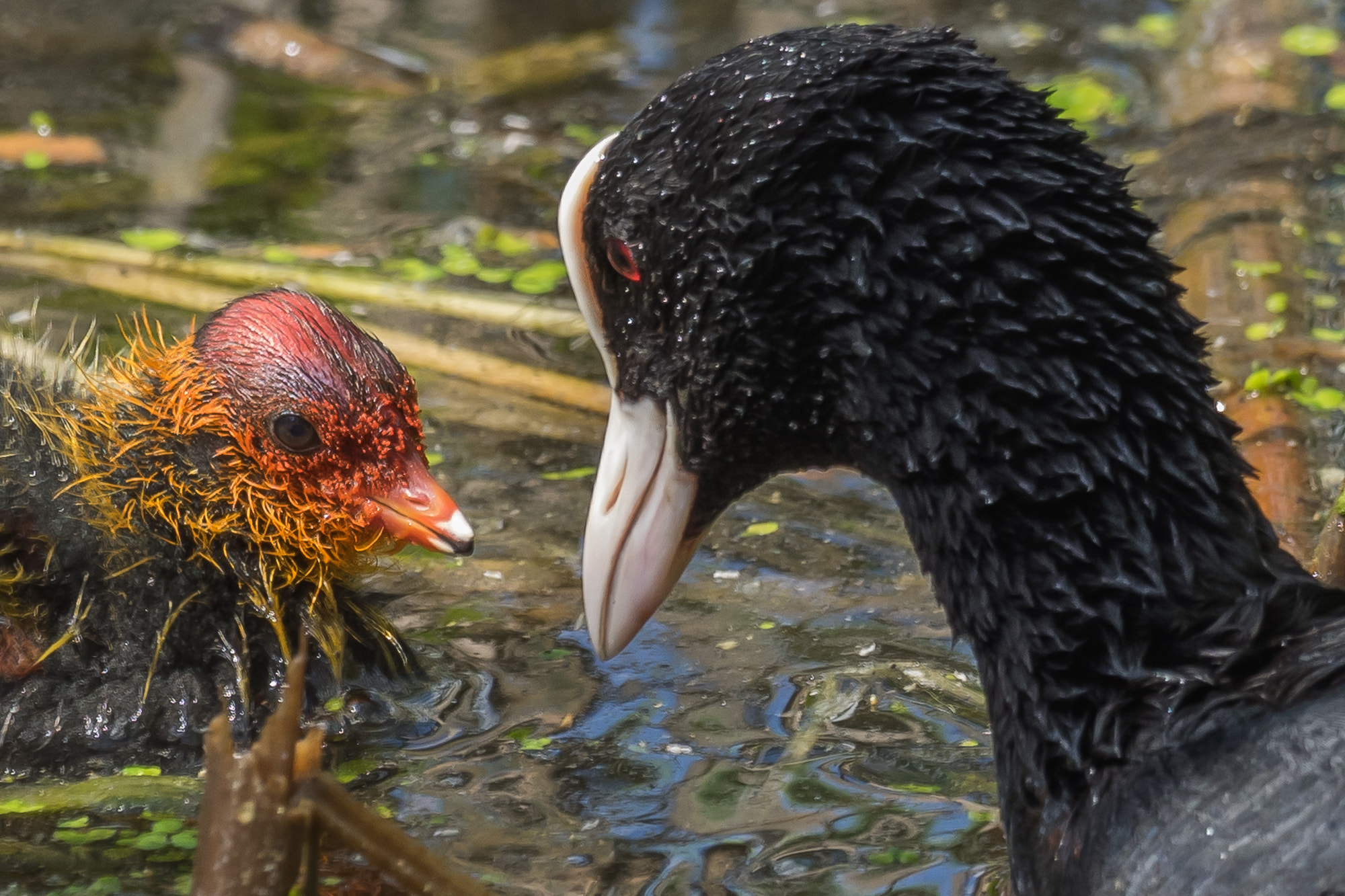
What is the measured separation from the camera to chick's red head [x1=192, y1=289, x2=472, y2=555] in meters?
4.00

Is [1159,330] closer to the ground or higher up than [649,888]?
higher up

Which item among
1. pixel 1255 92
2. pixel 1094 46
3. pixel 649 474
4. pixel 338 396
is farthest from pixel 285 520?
pixel 1094 46

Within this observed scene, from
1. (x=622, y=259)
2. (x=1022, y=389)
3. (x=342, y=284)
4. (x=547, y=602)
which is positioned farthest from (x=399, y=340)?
(x=1022, y=389)

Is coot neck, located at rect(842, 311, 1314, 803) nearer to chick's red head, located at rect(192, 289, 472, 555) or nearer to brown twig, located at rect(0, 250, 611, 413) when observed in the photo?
chick's red head, located at rect(192, 289, 472, 555)

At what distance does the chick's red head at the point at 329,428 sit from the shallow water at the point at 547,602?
0.48 metres

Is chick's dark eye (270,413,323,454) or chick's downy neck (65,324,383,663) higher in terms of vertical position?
chick's dark eye (270,413,323,454)

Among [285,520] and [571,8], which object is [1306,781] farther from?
[571,8]

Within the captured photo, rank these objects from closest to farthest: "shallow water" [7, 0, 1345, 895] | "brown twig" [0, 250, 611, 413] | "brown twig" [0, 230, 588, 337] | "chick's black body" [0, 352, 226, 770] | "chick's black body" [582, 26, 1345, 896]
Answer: "chick's black body" [582, 26, 1345, 896]
"shallow water" [7, 0, 1345, 895]
"chick's black body" [0, 352, 226, 770]
"brown twig" [0, 250, 611, 413]
"brown twig" [0, 230, 588, 337]

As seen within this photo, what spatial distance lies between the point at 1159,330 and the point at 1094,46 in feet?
20.6

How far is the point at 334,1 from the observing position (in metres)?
9.51

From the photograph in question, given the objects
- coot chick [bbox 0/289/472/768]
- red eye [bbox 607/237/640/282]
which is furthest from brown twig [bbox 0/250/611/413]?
red eye [bbox 607/237/640/282]

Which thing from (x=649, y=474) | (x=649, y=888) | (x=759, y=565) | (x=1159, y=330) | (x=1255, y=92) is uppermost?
(x=1255, y=92)

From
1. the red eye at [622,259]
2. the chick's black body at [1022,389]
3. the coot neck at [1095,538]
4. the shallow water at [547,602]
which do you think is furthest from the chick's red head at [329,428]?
the coot neck at [1095,538]

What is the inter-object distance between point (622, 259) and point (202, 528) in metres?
1.38
